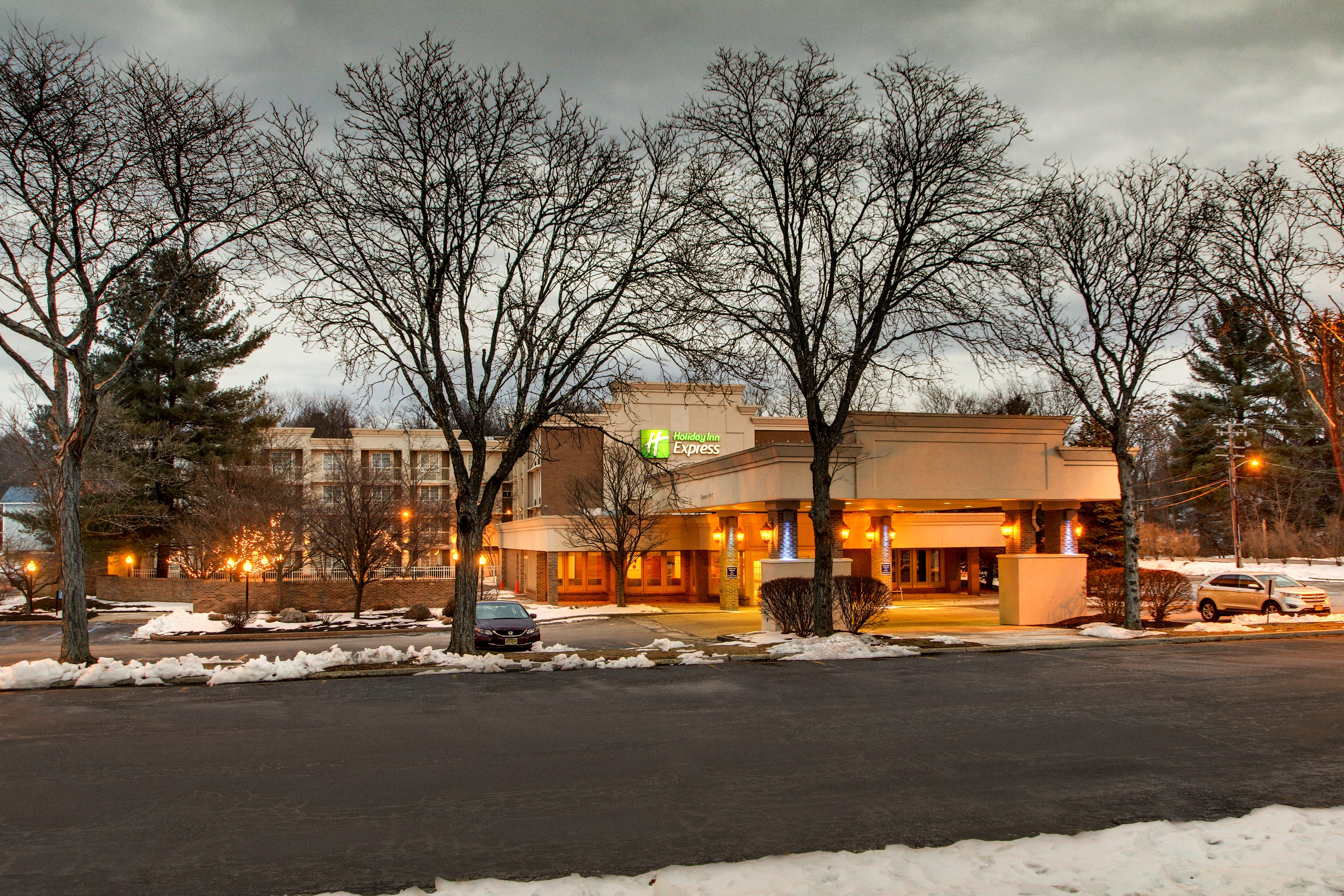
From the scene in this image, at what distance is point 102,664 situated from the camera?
48.0 ft

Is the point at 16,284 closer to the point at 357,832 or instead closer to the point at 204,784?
the point at 204,784

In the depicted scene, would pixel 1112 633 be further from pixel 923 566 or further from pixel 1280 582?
pixel 923 566

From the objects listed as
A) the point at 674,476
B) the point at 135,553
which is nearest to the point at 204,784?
the point at 674,476

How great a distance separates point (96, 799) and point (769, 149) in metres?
17.6

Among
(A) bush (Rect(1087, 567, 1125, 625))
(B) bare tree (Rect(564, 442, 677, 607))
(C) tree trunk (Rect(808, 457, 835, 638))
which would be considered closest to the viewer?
(C) tree trunk (Rect(808, 457, 835, 638))

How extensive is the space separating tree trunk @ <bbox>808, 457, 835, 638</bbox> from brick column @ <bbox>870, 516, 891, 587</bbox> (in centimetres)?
1725

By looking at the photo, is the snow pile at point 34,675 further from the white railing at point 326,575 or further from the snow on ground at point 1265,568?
the snow on ground at point 1265,568

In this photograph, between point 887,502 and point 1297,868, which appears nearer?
point 1297,868

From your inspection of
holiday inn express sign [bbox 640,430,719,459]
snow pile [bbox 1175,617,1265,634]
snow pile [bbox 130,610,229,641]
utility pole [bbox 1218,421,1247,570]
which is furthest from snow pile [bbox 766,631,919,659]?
utility pole [bbox 1218,421,1247,570]

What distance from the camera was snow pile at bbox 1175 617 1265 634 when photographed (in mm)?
22438

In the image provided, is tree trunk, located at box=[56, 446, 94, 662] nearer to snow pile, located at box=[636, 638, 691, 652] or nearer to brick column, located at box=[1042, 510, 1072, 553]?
snow pile, located at box=[636, 638, 691, 652]

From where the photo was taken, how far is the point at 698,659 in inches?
671

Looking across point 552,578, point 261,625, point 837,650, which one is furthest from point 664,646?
point 552,578

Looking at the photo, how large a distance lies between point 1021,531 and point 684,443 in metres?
22.3
